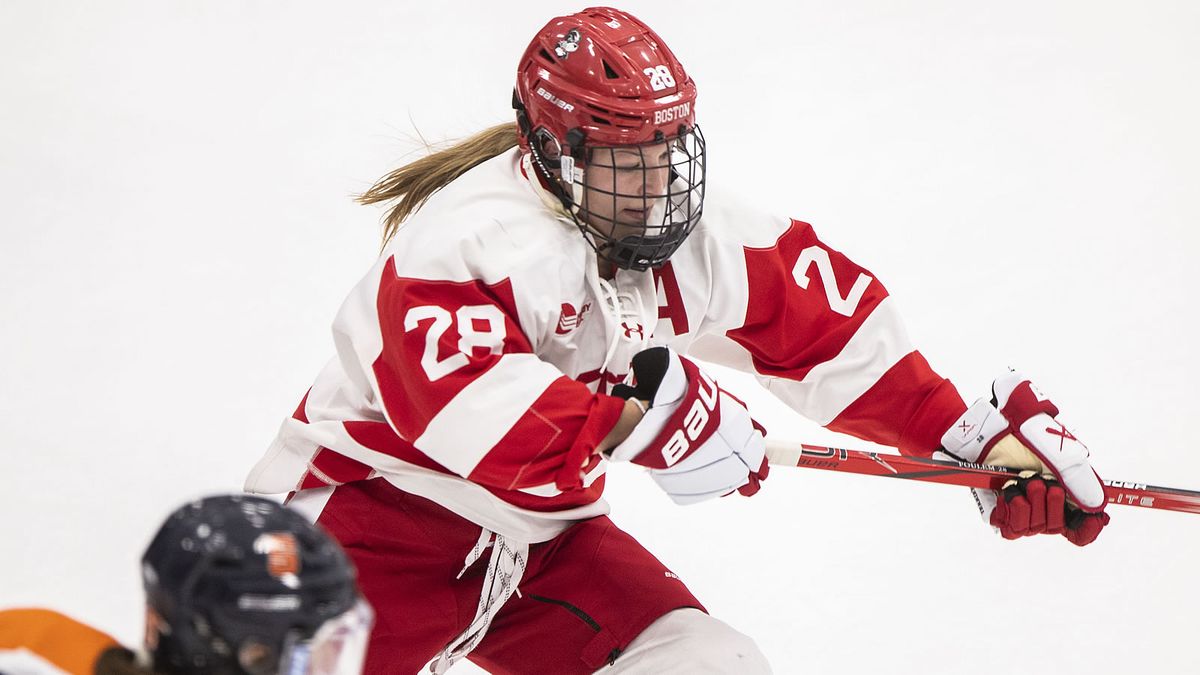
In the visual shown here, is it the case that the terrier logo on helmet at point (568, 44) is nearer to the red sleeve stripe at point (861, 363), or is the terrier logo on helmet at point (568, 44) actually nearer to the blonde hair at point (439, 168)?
the blonde hair at point (439, 168)

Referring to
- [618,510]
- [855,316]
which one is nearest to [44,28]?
[618,510]

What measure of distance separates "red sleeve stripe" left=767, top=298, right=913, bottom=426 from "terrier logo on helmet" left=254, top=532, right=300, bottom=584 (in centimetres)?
139

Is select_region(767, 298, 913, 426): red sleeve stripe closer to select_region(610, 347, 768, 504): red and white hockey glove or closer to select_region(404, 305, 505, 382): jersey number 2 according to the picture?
select_region(610, 347, 768, 504): red and white hockey glove

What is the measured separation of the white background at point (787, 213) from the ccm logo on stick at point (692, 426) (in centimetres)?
71

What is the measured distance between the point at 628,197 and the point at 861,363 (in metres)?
0.64

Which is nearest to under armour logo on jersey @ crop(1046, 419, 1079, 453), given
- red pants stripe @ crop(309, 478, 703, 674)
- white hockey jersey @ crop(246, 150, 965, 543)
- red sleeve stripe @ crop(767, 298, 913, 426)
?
white hockey jersey @ crop(246, 150, 965, 543)

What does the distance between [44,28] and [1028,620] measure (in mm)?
3716

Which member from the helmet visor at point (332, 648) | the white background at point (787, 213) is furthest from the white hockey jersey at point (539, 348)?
the helmet visor at point (332, 648)

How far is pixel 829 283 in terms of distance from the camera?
9.04 feet

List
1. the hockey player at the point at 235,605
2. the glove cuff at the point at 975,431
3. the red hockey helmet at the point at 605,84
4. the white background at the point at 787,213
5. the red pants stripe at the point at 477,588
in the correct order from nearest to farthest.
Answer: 1. the hockey player at the point at 235,605
2. the red hockey helmet at the point at 605,84
3. the red pants stripe at the point at 477,588
4. the glove cuff at the point at 975,431
5. the white background at the point at 787,213

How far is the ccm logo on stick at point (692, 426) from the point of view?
2.28 meters

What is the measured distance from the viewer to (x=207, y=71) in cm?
497

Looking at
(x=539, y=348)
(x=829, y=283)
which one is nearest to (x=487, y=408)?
(x=539, y=348)

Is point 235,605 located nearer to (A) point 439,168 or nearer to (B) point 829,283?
(A) point 439,168
